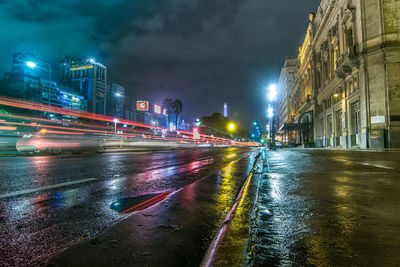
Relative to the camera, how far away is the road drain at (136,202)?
3043mm

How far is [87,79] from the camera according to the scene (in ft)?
488

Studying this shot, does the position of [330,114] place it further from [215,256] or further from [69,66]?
[69,66]

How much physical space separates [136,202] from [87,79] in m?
167

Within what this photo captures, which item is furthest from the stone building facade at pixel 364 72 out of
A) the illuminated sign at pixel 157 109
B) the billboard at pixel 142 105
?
the billboard at pixel 142 105

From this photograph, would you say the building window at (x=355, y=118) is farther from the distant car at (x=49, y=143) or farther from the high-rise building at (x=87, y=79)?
the high-rise building at (x=87, y=79)

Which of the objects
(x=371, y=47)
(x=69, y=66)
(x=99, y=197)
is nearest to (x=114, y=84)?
(x=69, y=66)

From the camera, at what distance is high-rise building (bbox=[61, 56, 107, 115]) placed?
146750 millimetres

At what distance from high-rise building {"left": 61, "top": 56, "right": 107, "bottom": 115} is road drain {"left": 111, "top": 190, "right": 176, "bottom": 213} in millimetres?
153842

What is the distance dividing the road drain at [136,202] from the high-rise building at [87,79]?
505 ft

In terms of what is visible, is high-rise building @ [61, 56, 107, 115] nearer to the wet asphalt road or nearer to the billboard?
the billboard

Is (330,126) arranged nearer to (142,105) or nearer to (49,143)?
(49,143)

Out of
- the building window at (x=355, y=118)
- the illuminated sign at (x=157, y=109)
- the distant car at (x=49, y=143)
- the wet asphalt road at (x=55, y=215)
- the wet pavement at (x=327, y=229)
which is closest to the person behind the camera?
the wet pavement at (x=327, y=229)

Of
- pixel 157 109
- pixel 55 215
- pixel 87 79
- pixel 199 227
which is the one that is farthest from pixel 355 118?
pixel 87 79

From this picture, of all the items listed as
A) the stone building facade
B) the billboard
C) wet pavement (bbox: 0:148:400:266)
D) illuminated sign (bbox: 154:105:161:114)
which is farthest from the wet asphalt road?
the billboard
